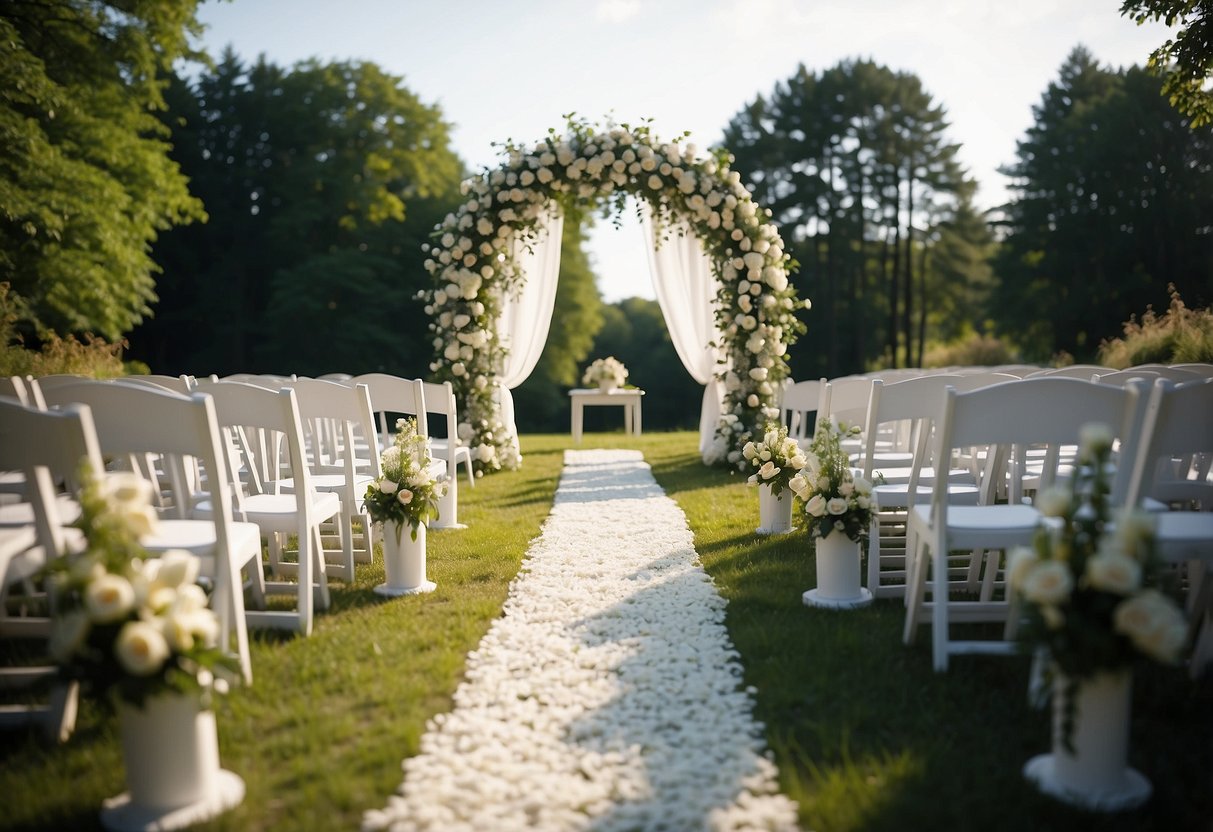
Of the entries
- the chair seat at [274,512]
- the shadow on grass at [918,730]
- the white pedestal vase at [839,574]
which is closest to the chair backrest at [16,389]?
the chair seat at [274,512]

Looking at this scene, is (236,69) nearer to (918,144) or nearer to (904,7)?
(918,144)

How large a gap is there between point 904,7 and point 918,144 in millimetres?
20286

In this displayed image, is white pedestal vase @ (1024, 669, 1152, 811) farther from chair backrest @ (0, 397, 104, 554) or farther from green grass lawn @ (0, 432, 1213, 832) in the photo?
chair backrest @ (0, 397, 104, 554)

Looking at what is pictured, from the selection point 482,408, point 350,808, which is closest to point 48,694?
point 350,808

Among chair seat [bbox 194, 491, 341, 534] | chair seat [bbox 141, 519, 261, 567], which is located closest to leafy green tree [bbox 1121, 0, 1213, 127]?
chair seat [bbox 194, 491, 341, 534]

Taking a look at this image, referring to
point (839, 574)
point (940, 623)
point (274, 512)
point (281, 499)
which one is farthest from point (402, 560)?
point (940, 623)

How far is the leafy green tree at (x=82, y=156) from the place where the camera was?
12094 mm

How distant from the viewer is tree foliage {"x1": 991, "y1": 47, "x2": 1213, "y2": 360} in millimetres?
22359

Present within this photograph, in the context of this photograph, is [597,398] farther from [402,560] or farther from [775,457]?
[402,560]

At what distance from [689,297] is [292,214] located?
15.5m

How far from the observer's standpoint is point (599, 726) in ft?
8.30

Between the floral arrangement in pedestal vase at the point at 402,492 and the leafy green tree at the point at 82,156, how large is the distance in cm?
1055

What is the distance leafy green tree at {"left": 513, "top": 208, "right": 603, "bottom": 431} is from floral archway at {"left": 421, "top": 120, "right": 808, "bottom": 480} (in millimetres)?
14966

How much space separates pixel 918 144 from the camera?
25.0 metres
